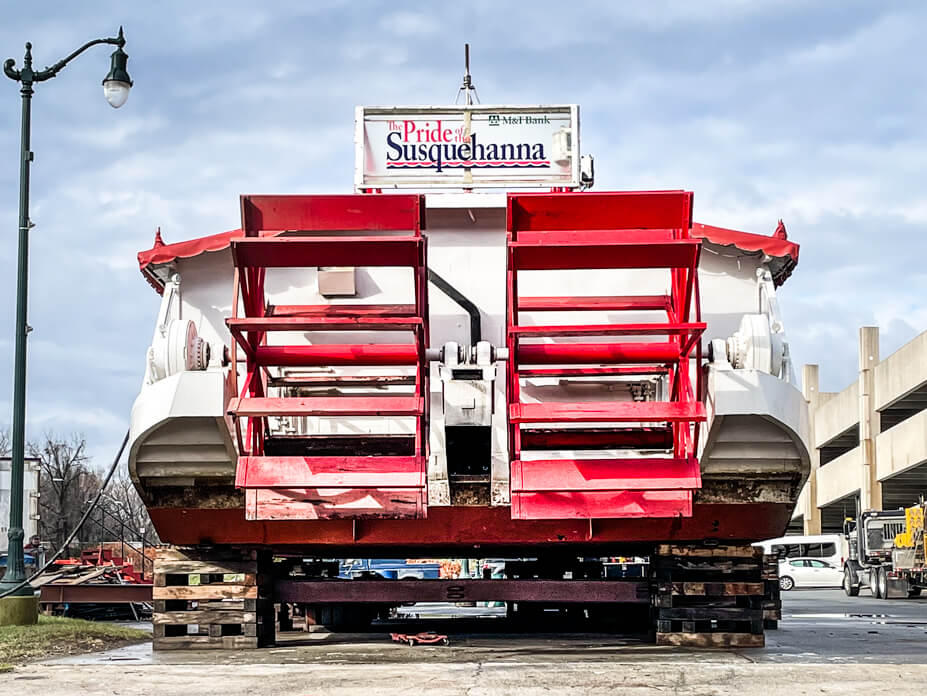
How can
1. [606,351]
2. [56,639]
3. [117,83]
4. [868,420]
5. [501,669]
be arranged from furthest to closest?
[868,420] < [117,83] < [56,639] < [606,351] < [501,669]

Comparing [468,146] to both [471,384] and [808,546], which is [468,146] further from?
[808,546]

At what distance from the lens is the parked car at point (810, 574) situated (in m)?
40.5

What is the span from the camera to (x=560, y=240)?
8.93 m

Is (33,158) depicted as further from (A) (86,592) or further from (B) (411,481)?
(A) (86,592)

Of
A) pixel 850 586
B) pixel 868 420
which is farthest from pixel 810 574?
pixel 868 420

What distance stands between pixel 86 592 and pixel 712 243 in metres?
12.0

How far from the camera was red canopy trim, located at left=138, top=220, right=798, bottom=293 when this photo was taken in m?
9.83

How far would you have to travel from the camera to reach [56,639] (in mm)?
11039

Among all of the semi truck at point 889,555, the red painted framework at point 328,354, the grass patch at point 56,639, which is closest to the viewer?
the red painted framework at point 328,354

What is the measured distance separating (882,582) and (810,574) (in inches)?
436

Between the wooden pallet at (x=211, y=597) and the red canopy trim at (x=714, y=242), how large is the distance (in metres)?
2.33

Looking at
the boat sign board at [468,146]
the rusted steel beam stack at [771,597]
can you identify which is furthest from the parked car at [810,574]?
the boat sign board at [468,146]

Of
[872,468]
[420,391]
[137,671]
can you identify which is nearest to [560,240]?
[420,391]

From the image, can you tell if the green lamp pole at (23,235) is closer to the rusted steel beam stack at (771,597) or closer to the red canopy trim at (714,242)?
the red canopy trim at (714,242)
